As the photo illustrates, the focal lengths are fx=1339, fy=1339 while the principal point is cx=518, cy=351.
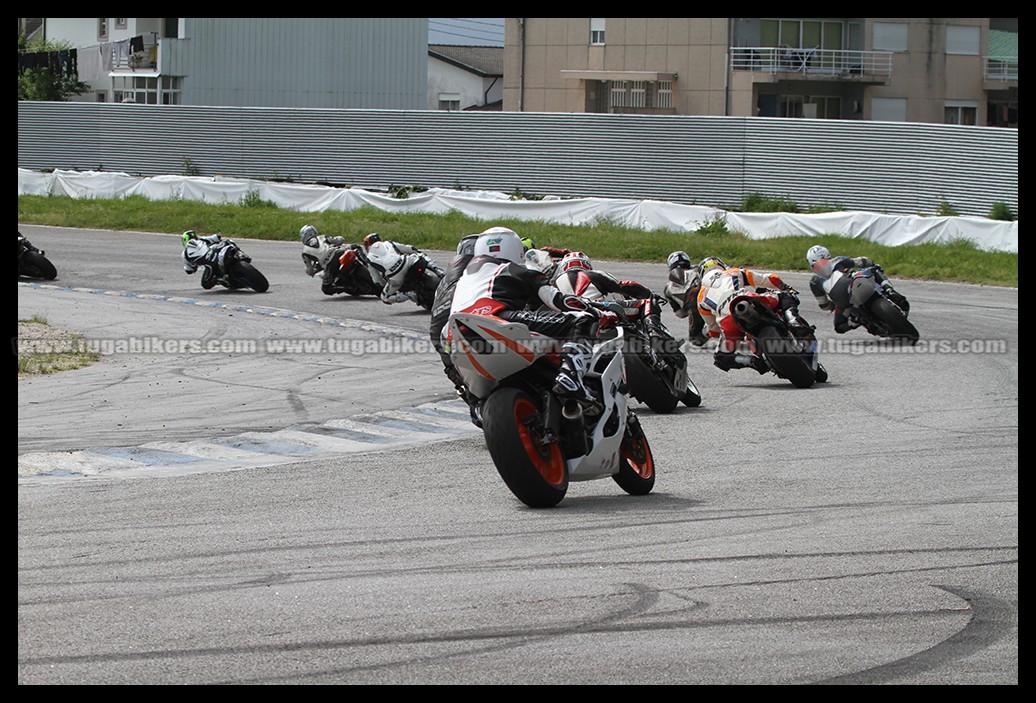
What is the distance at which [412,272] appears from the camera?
18.4m

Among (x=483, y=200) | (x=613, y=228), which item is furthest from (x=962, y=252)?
(x=483, y=200)

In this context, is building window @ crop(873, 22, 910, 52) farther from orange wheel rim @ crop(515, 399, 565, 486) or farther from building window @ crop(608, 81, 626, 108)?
orange wheel rim @ crop(515, 399, 565, 486)

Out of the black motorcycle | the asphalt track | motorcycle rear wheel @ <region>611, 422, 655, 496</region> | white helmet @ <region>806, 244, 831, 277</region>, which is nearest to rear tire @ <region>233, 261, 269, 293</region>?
the asphalt track

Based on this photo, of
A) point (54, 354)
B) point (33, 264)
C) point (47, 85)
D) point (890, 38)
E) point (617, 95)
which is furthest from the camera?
point (47, 85)

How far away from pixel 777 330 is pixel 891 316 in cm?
373

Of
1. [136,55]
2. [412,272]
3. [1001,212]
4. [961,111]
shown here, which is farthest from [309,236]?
[961,111]

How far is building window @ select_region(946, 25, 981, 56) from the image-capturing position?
52812mm

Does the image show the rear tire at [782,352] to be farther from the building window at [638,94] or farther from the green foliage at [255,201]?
the building window at [638,94]

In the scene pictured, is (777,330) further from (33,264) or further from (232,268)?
(33,264)

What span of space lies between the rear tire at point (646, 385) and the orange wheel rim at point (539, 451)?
3987mm

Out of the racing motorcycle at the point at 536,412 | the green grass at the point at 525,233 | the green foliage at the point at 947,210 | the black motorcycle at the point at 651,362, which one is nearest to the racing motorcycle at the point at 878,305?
the black motorcycle at the point at 651,362

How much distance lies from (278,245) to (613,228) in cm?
717
